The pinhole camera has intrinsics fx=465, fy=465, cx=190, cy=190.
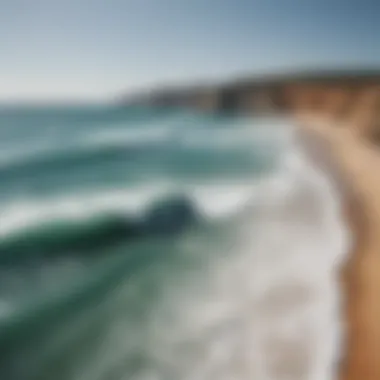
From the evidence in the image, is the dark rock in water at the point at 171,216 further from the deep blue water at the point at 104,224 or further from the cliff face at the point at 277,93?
the cliff face at the point at 277,93

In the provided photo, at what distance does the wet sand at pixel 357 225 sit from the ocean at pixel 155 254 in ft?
0.12

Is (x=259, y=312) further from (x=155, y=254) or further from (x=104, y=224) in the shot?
(x=104, y=224)

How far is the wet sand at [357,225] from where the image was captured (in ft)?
3.23

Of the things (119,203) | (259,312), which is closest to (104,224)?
(119,203)

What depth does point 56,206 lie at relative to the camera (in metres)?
1.13

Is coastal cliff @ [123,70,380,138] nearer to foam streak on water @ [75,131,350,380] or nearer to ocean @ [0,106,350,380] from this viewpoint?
ocean @ [0,106,350,380]

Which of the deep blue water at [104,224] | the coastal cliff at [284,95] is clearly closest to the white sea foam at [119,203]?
the deep blue water at [104,224]

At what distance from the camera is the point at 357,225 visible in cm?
133

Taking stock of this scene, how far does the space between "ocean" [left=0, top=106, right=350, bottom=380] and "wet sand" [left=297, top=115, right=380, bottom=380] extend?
0.04 meters

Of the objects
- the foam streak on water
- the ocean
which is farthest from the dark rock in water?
the foam streak on water

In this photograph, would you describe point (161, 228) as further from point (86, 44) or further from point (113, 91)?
point (86, 44)

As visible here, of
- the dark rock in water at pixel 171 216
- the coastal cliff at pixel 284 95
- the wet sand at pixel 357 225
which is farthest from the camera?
the dark rock in water at pixel 171 216

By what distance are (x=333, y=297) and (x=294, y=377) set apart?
0.25 m

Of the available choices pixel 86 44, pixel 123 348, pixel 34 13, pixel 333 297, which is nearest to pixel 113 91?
pixel 86 44
